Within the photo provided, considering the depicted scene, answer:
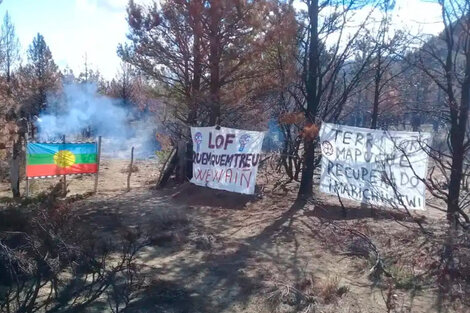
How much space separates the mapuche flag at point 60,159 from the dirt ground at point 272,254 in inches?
51.8

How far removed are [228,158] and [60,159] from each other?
421 cm

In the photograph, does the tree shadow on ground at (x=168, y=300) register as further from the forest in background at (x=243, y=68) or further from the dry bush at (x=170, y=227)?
the forest in background at (x=243, y=68)

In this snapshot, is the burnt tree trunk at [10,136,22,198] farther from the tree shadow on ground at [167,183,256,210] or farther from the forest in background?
the tree shadow on ground at [167,183,256,210]

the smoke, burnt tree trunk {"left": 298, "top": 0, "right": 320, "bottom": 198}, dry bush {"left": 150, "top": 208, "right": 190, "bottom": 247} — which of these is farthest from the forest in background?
the smoke

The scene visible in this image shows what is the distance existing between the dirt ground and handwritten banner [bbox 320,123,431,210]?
1.46 feet

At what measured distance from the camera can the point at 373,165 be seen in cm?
811

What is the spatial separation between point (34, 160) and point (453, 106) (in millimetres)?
8745

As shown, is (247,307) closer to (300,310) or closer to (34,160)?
(300,310)

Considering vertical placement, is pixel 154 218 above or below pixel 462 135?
below

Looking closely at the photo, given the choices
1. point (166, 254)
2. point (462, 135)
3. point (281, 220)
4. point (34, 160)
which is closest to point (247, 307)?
point (166, 254)

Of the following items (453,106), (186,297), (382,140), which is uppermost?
(453,106)

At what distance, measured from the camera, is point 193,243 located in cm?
713

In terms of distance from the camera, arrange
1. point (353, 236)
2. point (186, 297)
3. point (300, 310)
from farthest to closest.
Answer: point (353, 236), point (186, 297), point (300, 310)

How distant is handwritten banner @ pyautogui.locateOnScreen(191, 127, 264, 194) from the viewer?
981 centimetres
